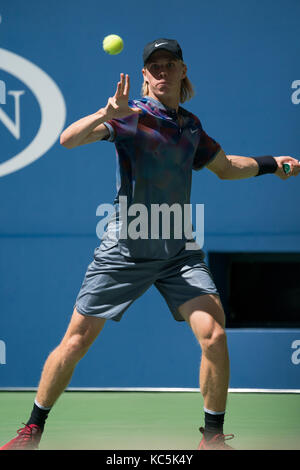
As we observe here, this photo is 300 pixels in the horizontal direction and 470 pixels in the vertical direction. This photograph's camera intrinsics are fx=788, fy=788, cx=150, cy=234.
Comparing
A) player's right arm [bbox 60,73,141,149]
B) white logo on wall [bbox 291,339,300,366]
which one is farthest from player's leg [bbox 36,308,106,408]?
white logo on wall [bbox 291,339,300,366]

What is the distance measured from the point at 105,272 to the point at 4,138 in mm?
2314

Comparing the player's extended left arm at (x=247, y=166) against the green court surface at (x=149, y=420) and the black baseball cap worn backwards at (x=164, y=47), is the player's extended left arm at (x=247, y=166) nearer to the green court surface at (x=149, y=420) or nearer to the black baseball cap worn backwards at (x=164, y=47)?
the black baseball cap worn backwards at (x=164, y=47)

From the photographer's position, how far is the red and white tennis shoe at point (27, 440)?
3568 mm

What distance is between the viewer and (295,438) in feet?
13.3

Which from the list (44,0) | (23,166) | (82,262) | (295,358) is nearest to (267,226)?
(295,358)

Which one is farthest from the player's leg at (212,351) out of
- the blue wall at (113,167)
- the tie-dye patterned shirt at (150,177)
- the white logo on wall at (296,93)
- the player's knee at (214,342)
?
the white logo on wall at (296,93)

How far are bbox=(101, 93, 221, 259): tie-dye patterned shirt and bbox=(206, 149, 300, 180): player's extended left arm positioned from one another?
30cm

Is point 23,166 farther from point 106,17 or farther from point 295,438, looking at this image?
point 295,438

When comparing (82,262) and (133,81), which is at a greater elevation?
(133,81)

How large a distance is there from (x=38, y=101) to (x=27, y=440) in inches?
110

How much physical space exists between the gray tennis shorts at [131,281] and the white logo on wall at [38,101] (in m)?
2.07

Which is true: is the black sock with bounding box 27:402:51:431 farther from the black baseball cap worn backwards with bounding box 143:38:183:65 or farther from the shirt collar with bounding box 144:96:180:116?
the black baseball cap worn backwards with bounding box 143:38:183:65

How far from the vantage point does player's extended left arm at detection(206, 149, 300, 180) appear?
4.05 meters
